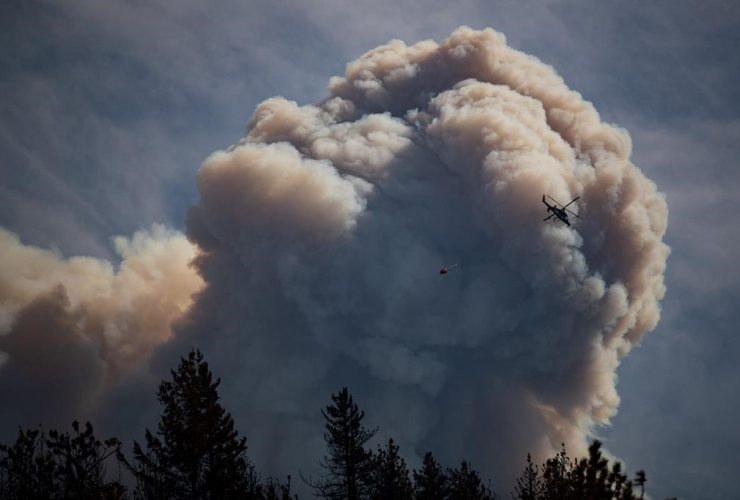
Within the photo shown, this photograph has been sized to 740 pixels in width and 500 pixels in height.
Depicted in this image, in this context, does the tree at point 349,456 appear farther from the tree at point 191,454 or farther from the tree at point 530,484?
the tree at point 530,484

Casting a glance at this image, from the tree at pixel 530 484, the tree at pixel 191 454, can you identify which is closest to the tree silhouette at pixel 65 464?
the tree at pixel 191 454

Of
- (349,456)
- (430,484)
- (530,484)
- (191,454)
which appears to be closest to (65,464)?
(191,454)

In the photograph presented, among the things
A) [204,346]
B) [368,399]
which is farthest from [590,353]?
[204,346]

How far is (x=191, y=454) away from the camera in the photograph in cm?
2612

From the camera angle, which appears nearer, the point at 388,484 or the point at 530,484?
the point at 388,484

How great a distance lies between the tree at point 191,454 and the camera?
2594cm

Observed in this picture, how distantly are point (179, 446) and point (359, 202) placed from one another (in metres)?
46.7

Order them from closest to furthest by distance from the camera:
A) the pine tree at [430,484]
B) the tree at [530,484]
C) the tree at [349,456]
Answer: the pine tree at [430,484] → the tree at [349,456] → the tree at [530,484]

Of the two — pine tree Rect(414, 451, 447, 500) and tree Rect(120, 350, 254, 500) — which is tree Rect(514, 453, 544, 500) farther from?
tree Rect(120, 350, 254, 500)

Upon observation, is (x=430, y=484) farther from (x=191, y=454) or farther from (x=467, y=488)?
(x=191, y=454)

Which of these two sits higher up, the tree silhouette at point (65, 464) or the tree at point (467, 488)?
the tree at point (467, 488)

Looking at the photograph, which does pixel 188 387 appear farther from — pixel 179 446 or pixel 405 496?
pixel 405 496

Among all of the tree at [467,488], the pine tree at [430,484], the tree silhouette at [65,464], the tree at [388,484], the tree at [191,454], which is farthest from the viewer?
the tree at [388,484]

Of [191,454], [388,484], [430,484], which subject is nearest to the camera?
[191,454]
